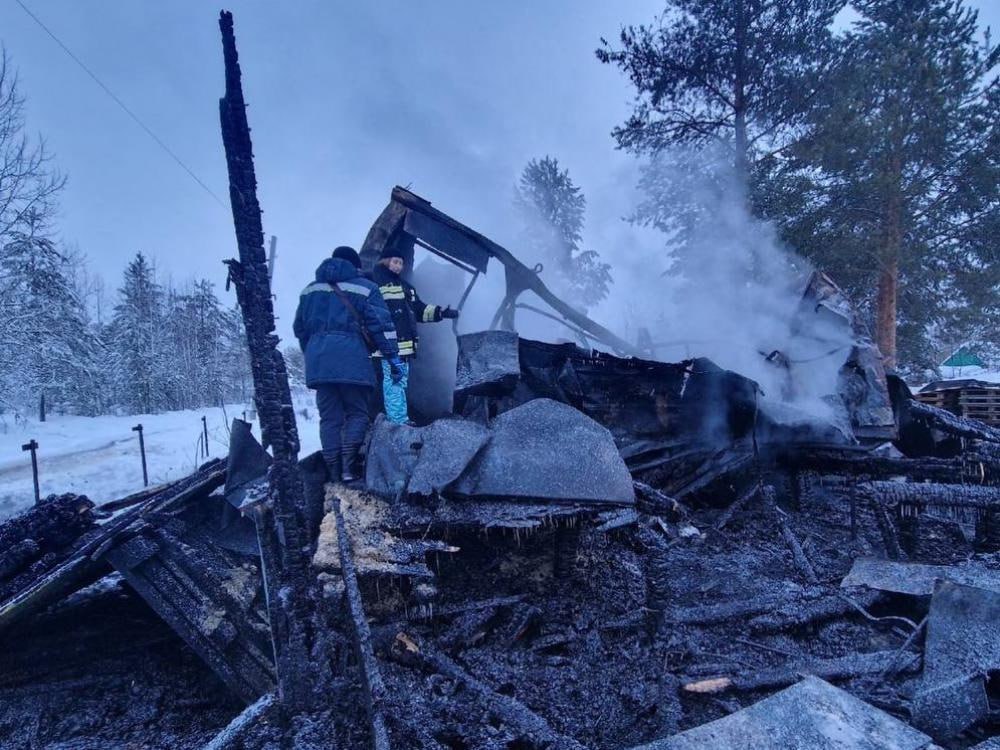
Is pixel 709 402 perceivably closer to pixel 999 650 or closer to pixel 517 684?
pixel 999 650

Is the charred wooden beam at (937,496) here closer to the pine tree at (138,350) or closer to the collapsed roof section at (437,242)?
the collapsed roof section at (437,242)

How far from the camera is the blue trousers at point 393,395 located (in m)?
4.69

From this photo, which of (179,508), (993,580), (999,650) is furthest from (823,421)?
(179,508)

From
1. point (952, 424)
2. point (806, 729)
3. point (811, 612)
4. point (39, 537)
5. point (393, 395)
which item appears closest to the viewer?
point (806, 729)

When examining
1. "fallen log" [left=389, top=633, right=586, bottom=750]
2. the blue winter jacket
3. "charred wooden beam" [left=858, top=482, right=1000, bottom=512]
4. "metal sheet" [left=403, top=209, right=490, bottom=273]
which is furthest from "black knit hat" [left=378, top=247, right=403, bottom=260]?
"charred wooden beam" [left=858, top=482, right=1000, bottom=512]

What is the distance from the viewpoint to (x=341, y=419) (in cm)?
432

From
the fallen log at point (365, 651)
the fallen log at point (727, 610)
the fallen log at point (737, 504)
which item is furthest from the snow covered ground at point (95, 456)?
the fallen log at point (727, 610)

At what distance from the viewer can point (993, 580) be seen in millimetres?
3025

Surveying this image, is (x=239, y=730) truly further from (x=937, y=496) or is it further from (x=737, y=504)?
(x=937, y=496)

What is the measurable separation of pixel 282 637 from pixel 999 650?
3.44m

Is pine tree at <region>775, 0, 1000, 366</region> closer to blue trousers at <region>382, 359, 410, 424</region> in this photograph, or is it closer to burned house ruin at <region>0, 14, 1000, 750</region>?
burned house ruin at <region>0, 14, 1000, 750</region>

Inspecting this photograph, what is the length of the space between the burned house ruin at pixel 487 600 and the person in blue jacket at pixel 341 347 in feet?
1.47

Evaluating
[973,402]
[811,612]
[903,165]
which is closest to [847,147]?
[903,165]

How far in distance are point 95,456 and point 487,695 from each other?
11.5 m
